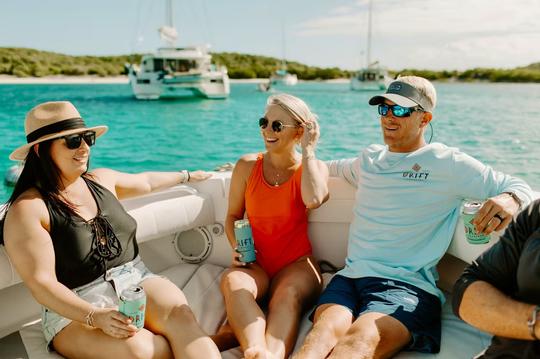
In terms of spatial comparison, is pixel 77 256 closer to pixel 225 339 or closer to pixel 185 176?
pixel 225 339

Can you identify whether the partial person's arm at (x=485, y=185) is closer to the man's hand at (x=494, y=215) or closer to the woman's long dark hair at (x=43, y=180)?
the man's hand at (x=494, y=215)

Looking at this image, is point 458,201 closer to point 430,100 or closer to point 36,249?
point 430,100

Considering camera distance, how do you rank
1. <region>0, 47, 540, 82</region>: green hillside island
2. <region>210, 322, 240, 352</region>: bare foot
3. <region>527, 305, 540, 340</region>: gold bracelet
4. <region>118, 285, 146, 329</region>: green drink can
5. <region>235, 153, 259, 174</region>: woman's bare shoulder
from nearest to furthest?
<region>527, 305, 540, 340</region>: gold bracelet < <region>118, 285, 146, 329</region>: green drink can < <region>210, 322, 240, 352</region>: bare foot < <region>235, 153, 259, 174</region>: woman's bare shoulder < <region>0, 47, 540, 82</region>: green hillside island

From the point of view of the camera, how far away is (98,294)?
2.00 m

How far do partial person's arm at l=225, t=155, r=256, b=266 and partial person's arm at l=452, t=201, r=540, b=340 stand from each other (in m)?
1.30

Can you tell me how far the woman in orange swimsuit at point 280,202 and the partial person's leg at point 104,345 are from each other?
0.45 m

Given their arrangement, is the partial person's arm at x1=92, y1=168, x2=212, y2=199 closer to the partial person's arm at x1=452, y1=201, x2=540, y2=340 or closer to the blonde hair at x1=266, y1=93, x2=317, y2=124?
the blonde hair at x1=266, y1=93, x2=317, y2=124

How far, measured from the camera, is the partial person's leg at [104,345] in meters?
1.81

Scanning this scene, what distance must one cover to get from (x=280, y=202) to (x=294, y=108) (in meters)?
0.46

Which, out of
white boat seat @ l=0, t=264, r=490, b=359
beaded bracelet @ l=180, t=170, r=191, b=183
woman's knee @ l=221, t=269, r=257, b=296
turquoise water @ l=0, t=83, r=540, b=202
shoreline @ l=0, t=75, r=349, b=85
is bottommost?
shoreline @ l=0, t=75, r=349, b=85

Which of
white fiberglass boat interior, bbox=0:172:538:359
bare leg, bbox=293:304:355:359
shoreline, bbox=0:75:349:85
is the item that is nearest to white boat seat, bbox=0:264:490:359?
white fiberglass boat interior, bbox=0:172:538:359

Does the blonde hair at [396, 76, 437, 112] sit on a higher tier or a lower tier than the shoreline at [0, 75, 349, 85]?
higher

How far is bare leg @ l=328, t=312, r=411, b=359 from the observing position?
1.81m

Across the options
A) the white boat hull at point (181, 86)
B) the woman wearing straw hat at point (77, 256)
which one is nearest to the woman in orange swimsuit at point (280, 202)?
the woman wearing straw hat at point (77, 256)
